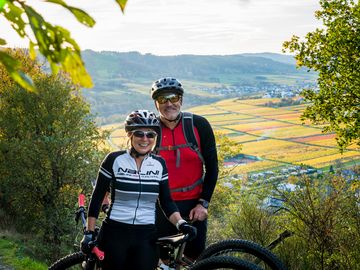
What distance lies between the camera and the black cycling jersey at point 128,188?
158 inches

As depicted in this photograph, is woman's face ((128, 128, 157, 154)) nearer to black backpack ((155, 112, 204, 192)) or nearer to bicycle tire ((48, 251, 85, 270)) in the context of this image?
black backpack ((155, 112, 204, 192))

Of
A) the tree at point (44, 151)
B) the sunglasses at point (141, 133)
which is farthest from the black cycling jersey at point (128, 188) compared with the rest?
the tree at point (44, 151)

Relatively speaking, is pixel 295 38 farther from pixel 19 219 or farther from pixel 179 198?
pixel 19 219

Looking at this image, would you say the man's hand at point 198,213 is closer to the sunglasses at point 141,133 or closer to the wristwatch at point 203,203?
the wristwatch at point 203,203

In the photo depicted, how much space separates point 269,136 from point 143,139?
382 feet

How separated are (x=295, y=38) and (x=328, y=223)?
435 inches

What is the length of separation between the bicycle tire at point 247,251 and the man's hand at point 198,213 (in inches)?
16.2

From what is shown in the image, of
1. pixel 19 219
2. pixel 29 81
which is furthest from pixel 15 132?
pixel 29 81

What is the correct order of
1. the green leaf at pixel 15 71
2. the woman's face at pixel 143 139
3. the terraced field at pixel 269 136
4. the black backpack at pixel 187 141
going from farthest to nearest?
1. the terraced field at pixel 269 136
2. the black backpack at pixel 187 141
3. the woman's face at pixel 143 139
4. the green leaf at pixel 15 71

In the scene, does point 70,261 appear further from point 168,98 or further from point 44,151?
point 44,151

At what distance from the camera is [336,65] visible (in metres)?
17.5

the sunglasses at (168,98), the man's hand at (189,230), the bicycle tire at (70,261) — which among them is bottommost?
the bicycle tire at (70,261)

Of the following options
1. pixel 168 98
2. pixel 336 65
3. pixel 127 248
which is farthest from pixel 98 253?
pixel 336 65

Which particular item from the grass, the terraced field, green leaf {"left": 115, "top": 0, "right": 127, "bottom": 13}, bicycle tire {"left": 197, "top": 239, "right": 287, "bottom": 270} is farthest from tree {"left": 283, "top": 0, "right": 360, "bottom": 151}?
the terraced field
